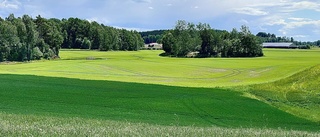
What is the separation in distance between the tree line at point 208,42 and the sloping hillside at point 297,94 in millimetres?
96024

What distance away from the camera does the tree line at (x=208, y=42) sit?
491 ft

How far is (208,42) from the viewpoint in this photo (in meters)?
165

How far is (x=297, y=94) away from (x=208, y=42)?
12339 cm

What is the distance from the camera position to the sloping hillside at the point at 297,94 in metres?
33.9

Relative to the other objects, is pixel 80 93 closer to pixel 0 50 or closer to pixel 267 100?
pixel 267 100

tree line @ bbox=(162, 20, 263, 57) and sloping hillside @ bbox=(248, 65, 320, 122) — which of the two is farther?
tree line @ bbox=(162, 20, 263, 57)

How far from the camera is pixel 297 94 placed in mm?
42906

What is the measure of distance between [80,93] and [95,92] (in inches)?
77.9

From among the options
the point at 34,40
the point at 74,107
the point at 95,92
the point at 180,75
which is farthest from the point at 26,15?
the point at 74,107

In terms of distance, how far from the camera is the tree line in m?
150

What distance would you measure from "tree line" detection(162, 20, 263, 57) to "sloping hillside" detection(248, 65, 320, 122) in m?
96.0

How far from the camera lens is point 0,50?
119 metres

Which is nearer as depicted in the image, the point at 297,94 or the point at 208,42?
the point at 297,94

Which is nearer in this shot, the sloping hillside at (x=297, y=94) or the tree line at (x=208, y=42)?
the sloping hillside at (x=297, y=94)
